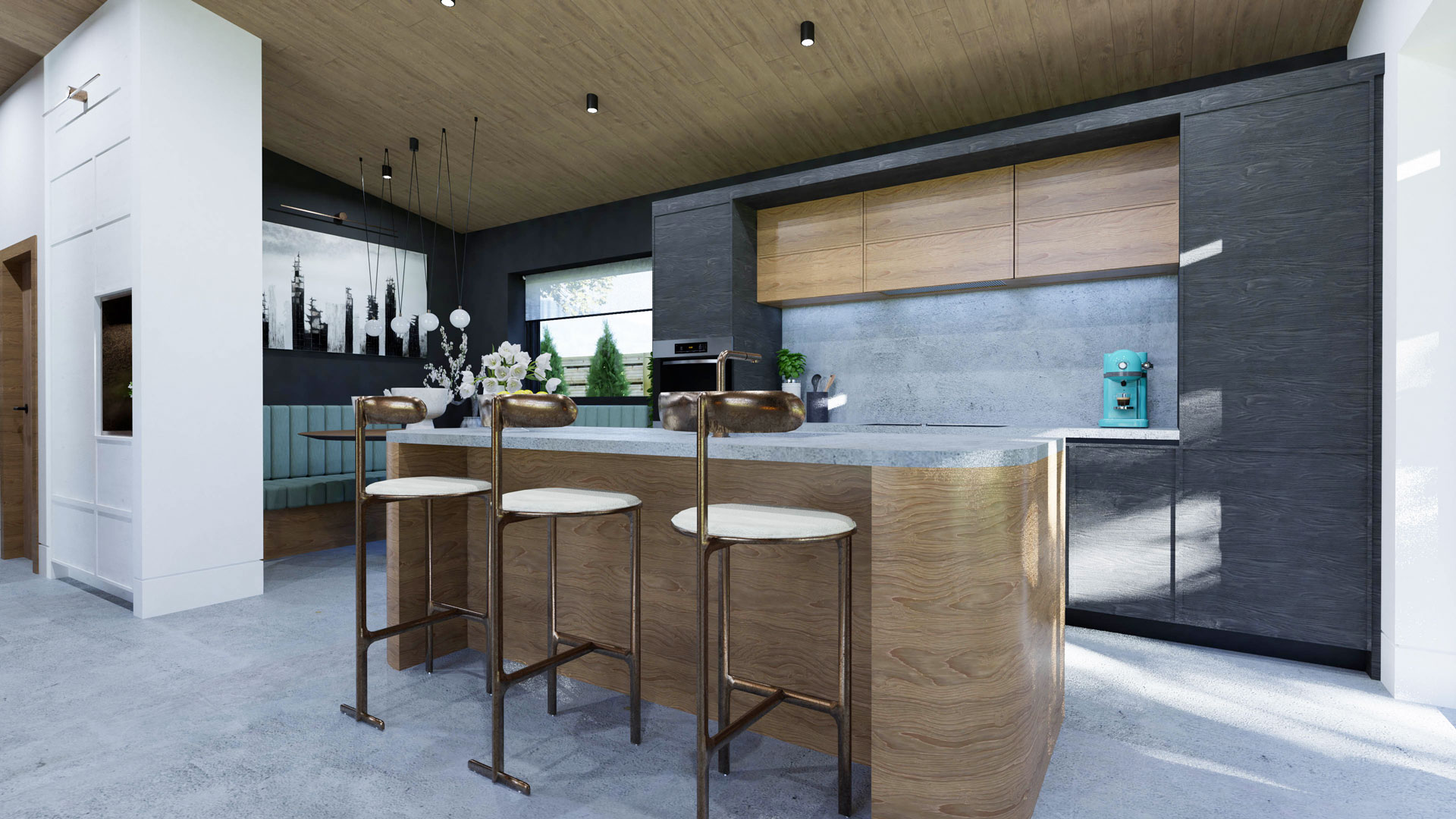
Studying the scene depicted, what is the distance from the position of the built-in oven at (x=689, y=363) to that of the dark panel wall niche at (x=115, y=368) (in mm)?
3021

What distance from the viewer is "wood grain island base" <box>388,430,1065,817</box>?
4.79ft

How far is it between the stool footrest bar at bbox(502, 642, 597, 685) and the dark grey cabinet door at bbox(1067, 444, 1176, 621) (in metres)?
2.29

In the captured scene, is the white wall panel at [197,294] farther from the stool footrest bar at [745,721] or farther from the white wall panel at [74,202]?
the stool footrest bar at [745,721]

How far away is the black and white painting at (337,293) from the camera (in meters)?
5.75

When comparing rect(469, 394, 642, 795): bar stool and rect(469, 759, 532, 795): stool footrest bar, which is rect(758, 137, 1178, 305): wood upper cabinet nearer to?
rect(469, 394, 642, 795): bar stool

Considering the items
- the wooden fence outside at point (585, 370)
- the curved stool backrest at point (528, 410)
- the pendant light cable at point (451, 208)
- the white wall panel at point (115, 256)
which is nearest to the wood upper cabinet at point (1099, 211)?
the curved stool backrest at point (528, 410)

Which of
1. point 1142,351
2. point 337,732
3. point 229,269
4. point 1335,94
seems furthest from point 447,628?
point 1335,94

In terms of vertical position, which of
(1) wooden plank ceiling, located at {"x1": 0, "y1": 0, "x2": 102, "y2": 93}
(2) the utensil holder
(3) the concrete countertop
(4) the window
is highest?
(1) wooden plank ceiling, located at {"x1": 0, "y1": 0, "x2": 102, "y2": 93}

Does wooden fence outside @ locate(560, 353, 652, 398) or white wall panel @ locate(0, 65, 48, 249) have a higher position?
white wall panel @ locate(0, 65, 48, 249)

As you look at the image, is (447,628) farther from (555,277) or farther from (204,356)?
(555,277)

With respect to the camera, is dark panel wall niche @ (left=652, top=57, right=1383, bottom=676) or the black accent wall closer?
dark panel wall niche @ (left=652, top=57, right=1383, bottom=676)

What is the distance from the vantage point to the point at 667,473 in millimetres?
2178

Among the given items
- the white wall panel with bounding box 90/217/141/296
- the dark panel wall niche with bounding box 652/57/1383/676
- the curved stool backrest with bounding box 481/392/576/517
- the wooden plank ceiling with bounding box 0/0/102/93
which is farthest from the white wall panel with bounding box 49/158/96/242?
the dark panel wall niche with bounding box 652/57/1383/676

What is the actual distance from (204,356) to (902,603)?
12.8ft
